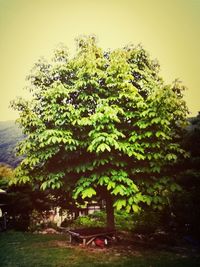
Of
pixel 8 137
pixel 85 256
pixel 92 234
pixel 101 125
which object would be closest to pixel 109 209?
pixel 92 234

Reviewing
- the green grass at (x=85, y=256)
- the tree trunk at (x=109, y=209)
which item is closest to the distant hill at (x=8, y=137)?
the green grass at (x=85, y=256)

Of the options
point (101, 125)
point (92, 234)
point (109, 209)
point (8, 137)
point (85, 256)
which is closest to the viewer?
point (101, 125)

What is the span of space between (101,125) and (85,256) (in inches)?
177

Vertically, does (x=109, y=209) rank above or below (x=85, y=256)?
above

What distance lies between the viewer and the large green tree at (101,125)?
8961mm

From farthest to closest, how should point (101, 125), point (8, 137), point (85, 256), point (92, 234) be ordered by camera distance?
point (8, 137), point (92, 234), point (85, 256), point (101, 125)

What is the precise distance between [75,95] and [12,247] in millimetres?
6347

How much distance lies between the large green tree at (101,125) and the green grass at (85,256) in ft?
5.39

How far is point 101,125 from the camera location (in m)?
8.55

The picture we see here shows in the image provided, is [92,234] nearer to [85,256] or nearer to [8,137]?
[85,256]

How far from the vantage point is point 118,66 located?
9547mm

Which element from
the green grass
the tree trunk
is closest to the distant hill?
the green grass

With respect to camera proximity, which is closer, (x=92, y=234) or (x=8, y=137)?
(x=92, y=234)

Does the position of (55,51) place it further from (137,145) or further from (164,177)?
(164,177)
